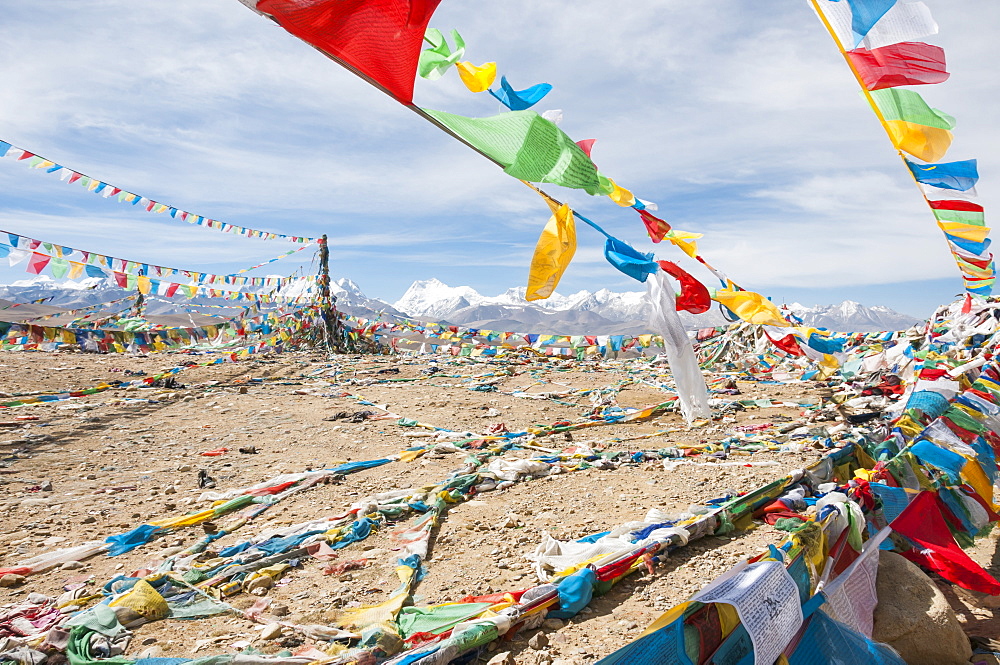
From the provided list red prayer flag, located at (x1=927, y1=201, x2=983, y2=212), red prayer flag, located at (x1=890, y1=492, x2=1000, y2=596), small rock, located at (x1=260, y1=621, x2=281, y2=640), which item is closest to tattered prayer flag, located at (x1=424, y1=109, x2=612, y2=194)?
small rock, located at (x1=260, y1=621, x2=281, y2=640)

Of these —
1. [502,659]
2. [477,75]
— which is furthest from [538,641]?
[477,75]

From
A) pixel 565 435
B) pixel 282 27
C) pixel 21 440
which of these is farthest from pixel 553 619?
pixel 21 440

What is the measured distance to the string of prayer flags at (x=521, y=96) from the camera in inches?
153

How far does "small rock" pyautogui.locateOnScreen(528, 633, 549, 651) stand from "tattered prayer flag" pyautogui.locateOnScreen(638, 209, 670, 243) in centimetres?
428

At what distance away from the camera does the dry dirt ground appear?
118 inches

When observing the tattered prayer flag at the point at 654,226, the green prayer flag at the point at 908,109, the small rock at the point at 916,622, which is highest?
the green prayer flag at the point at 908,109

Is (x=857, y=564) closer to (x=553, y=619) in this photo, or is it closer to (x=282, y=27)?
(x=553, y=619)

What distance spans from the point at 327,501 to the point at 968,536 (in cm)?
508

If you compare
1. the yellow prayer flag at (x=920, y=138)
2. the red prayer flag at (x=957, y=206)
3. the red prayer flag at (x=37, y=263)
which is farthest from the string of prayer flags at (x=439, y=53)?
the red prayer flag at (x=37, y=263)

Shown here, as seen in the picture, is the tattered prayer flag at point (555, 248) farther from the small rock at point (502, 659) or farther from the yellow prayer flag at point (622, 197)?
the small rock at point (502, 659)

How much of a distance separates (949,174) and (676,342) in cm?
524

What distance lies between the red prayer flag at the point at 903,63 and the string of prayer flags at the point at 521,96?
232 cm

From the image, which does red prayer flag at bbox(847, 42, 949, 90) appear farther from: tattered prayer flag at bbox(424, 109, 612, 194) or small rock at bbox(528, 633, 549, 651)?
small rock at bbox(528, 633, 549, 651)

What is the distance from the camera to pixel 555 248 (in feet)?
15.3
